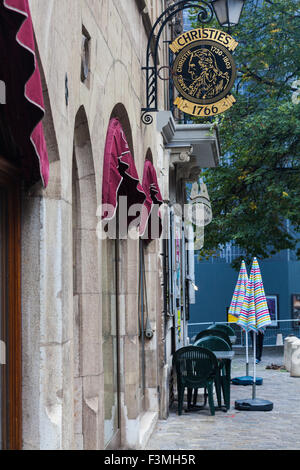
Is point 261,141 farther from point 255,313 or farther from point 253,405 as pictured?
point 253,405

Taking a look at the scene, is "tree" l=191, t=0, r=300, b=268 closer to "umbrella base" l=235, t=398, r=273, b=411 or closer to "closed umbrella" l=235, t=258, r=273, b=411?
"closed umbrella" l=235, t=258, r=273, b=411

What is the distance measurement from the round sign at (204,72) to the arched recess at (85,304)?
4769mm

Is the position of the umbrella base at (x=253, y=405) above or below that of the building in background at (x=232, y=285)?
below

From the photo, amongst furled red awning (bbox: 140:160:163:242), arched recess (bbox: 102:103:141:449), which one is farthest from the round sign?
arched recess (bbox: 102:103:141:449)

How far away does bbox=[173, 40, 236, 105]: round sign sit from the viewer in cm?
A: 1095

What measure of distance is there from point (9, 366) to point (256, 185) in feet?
64.2

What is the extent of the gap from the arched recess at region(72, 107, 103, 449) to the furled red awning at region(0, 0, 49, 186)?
1.98 meters

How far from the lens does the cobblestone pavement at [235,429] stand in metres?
9.83

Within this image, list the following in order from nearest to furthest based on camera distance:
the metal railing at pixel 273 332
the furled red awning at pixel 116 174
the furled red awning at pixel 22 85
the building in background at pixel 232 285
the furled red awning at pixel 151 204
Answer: the furled red awning at pixel 22 85 < the furled red awning at pixel 116 174 < the furled red awning at pixel 151 204 < the metal railing at pixel 273 332 < the building in background at pixel 232 285

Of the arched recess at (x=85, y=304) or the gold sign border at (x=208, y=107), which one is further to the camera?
the gold sign border at (x=208, y=107)

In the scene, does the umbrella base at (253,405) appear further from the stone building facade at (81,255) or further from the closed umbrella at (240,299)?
the stone building facade at (81,255)

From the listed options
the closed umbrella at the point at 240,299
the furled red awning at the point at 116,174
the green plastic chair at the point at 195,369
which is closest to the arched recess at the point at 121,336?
the furled red awning at the point at 116,174

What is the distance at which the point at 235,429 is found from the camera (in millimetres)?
10992

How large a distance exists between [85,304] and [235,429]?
517 centimetres
